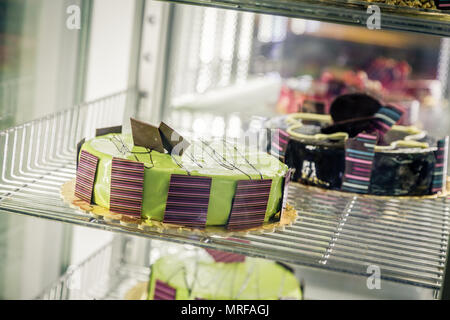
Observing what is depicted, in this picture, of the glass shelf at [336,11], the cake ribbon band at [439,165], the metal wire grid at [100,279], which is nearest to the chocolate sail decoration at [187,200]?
the glass shelf at [336,11]

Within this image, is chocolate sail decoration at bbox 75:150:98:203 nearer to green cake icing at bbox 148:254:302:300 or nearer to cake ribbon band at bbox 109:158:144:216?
cake ribbon band at bbox 109:158:144:216

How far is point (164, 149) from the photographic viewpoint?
925 millimetres

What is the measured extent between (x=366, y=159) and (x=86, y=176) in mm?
451

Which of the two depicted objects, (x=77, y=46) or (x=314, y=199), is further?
(x=77, y=46)

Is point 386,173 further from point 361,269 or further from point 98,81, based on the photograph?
point 98,81

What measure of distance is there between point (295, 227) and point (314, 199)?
0.52 ft

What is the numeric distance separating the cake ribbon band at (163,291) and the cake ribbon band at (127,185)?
33 cm

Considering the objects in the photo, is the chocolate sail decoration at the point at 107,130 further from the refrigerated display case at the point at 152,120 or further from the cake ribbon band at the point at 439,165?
the cake ribbon band at the point at 439,165

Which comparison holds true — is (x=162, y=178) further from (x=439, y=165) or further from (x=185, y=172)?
(x=439, y=165)

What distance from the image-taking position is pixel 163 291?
116 centimetres

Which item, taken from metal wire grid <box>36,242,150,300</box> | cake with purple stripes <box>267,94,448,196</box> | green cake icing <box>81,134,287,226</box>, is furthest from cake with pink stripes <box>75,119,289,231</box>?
metal wire grid <box>36,242,150,300</box>

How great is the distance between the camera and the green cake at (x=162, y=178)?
0.85 meters
